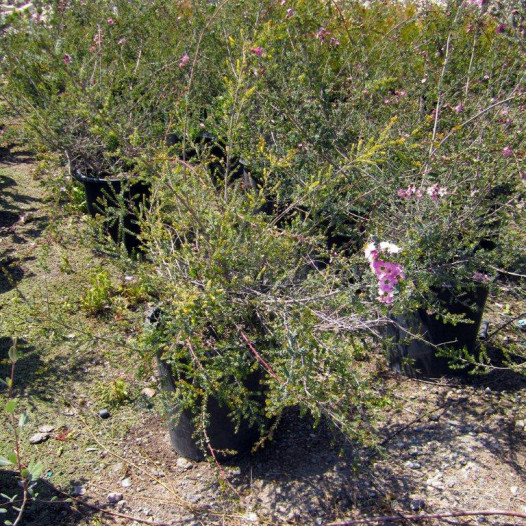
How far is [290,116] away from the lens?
119 inches

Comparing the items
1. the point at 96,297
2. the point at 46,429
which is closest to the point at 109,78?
the point at 96,297

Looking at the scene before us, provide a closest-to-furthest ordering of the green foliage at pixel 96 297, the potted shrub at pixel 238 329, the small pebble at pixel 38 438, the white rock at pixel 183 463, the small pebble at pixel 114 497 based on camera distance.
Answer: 1. the potted shrub at pixel 238 329
2. the small pebble at pixel 114 497
3. the white rock at pixel 183 463
4. the small pebble at pixel 38 438
5. the green foliage at pixel 96 297

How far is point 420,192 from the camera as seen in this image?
9.14 ft

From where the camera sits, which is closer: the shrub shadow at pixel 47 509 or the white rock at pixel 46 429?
the shrub shadow at pixel 47 509

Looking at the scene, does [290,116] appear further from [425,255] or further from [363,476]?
[363,476]

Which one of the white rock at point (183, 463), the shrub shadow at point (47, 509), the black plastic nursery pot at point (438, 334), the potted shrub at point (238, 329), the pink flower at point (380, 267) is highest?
the pink flower at point (380, 267)

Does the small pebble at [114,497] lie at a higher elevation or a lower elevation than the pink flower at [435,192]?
lower

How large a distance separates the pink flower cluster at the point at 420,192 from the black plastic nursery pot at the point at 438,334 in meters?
0.42

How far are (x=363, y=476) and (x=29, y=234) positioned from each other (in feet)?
→ 9.67

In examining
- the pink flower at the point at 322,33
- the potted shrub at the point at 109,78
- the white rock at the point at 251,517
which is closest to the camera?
the white rock at the point at 251,517

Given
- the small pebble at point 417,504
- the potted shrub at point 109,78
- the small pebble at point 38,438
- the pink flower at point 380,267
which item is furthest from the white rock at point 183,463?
the potted shrub at point 109,78

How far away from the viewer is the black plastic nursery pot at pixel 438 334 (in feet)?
9.29

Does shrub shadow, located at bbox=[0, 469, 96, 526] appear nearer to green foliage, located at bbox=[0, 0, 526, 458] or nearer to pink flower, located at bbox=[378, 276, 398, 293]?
green foliage, located at bbox=[0, 0, 526, 458]

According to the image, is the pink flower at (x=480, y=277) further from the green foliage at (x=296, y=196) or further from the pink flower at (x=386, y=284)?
the pink flower at (x=386, y=284)
